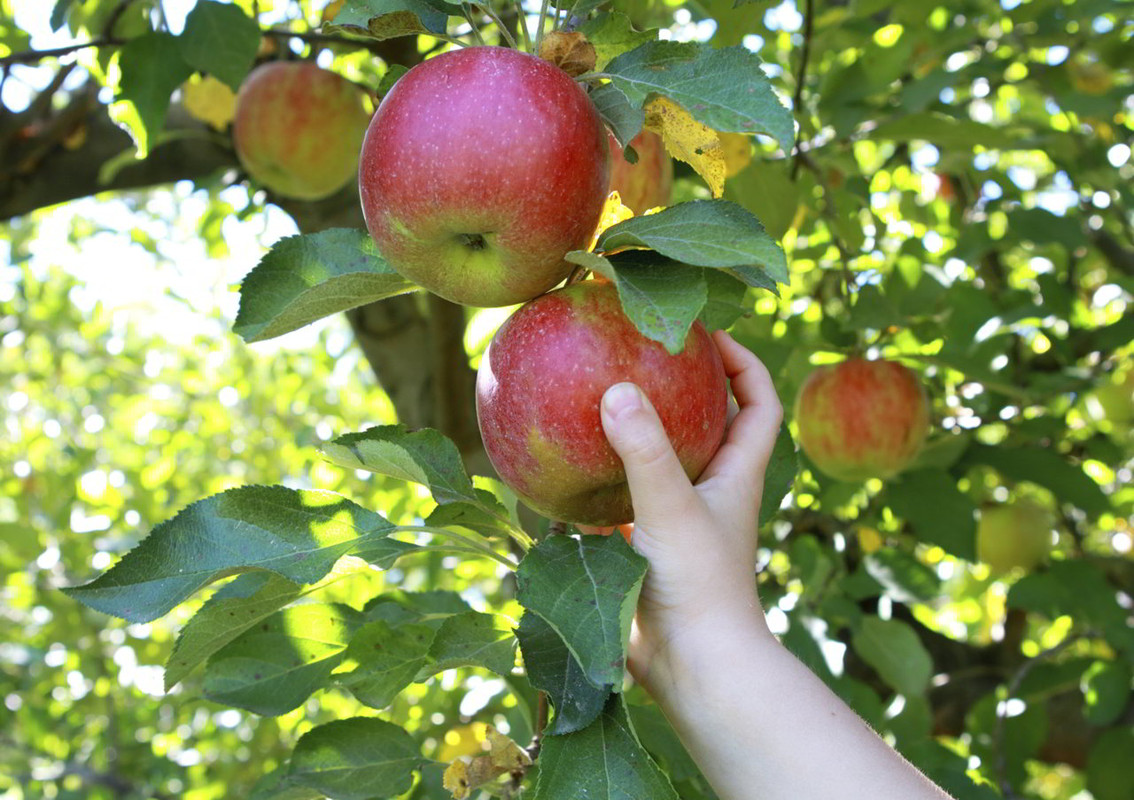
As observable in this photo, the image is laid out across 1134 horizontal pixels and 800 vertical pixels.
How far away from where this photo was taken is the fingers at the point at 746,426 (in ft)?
3.09

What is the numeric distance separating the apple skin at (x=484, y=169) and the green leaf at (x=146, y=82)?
29.5 inches

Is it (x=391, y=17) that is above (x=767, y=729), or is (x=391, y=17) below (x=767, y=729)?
above

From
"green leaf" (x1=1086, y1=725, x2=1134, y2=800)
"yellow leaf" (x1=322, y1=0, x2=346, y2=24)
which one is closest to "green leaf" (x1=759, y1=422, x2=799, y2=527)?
"yellow leaf" (x1=322, y1=0, x2=346, y2=24)

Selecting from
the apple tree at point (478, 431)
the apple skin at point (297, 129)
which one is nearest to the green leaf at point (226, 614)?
the apple tree at point (478, 431)

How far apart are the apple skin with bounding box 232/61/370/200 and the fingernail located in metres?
1.50

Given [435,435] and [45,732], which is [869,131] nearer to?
[435,435]

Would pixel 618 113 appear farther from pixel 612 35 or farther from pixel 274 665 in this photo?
pixel 274 665

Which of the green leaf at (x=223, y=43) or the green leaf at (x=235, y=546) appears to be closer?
the green leaf at (x=235, y=546)

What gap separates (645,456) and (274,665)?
0.50 metres

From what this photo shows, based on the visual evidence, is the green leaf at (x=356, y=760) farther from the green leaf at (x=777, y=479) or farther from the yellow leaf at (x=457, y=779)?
the green leaf at (x=777, y=479)

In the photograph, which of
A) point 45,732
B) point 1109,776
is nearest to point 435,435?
point 1109,776

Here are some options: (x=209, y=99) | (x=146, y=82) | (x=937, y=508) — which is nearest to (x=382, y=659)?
(x=146, y=82)

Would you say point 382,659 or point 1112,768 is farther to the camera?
point 1112,768

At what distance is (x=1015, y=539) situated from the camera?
2.75 metres
